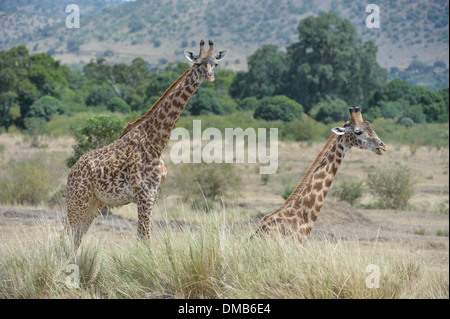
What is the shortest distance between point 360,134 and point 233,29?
116m

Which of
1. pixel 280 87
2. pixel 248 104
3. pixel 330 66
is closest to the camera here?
pixel 248 104

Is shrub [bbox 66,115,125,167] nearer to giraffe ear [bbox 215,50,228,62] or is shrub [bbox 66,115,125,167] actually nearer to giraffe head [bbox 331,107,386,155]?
giraffe ear [bbox 215,50,228,62]

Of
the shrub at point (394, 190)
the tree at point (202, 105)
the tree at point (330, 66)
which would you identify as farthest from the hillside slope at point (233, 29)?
the shrub at point (394, 190)

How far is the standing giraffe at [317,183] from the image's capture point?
689cm

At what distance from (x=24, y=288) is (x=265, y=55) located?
56.5m

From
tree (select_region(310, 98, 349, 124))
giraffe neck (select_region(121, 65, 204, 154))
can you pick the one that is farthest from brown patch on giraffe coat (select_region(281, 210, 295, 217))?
tree (select_region(310, 98, 349, 124))

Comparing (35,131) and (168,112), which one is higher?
(168,112)

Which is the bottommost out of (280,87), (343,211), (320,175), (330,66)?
(343,211)

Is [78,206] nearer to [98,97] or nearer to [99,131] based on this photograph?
[99,131]

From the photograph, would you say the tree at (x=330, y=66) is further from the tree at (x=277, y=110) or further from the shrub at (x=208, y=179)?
the shrub at (x=208, y=179)

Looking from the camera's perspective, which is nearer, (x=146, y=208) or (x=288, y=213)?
(x=288, y=213)

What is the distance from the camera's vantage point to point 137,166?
7371 mm

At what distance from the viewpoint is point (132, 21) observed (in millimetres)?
120375

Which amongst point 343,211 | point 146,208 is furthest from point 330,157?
point 343,211
